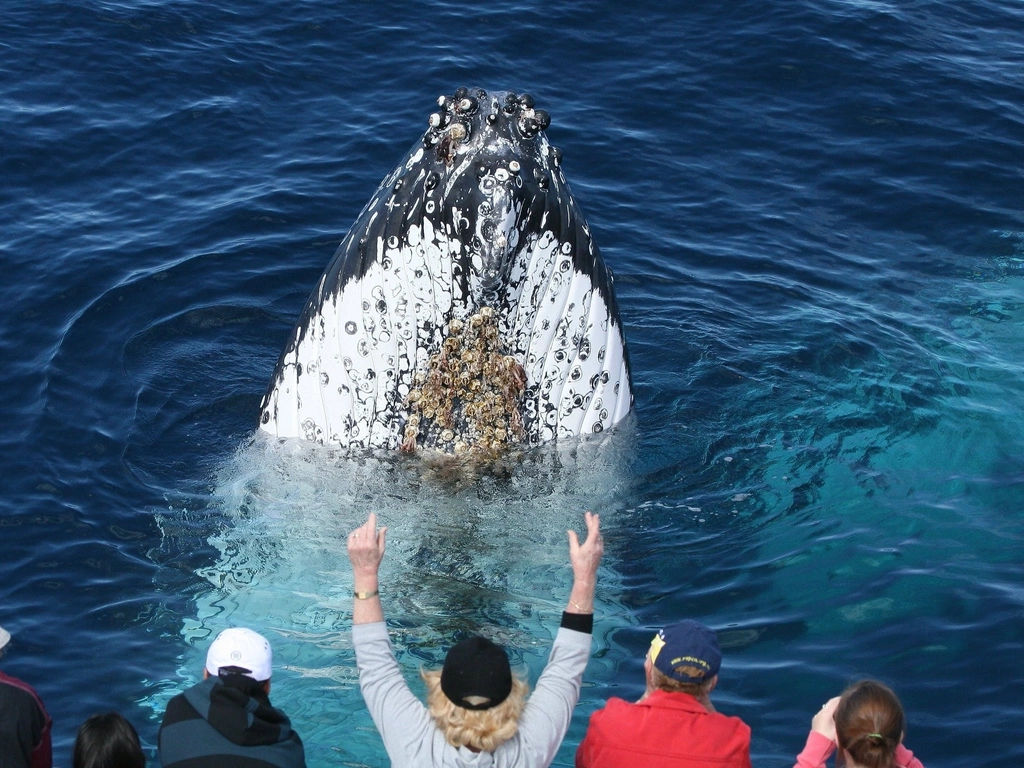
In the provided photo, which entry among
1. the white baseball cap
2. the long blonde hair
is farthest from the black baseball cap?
the white baseball cap

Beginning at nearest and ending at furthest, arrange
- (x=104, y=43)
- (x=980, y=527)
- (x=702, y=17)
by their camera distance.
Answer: (x=980, y=527) → (x=104, y=43) → (x=702, y=17)

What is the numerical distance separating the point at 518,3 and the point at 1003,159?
7476 mm

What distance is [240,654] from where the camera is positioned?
5.32 meters

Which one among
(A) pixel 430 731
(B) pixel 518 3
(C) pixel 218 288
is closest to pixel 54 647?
(A) pixel 430 731

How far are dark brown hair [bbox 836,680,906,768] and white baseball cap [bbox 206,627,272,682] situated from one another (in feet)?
7.72

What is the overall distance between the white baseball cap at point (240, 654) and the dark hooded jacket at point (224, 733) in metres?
0.14

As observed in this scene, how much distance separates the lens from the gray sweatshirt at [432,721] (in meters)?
4.91

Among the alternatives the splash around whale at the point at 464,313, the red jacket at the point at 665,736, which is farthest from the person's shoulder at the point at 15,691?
the splash around whale at the point at 464,313

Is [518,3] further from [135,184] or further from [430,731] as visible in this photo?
[430,731]

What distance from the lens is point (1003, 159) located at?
16.8 meters

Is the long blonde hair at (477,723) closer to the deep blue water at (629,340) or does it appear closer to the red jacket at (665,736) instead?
the red jacket at (665,736)

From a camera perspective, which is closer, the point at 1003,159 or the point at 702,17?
the point at 1003,159

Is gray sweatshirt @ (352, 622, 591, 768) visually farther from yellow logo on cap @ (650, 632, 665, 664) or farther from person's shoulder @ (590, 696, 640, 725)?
yellow logo on cap @ (650, 632, 665, 664)

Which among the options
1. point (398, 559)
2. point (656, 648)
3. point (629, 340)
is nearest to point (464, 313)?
point (398, 559)
